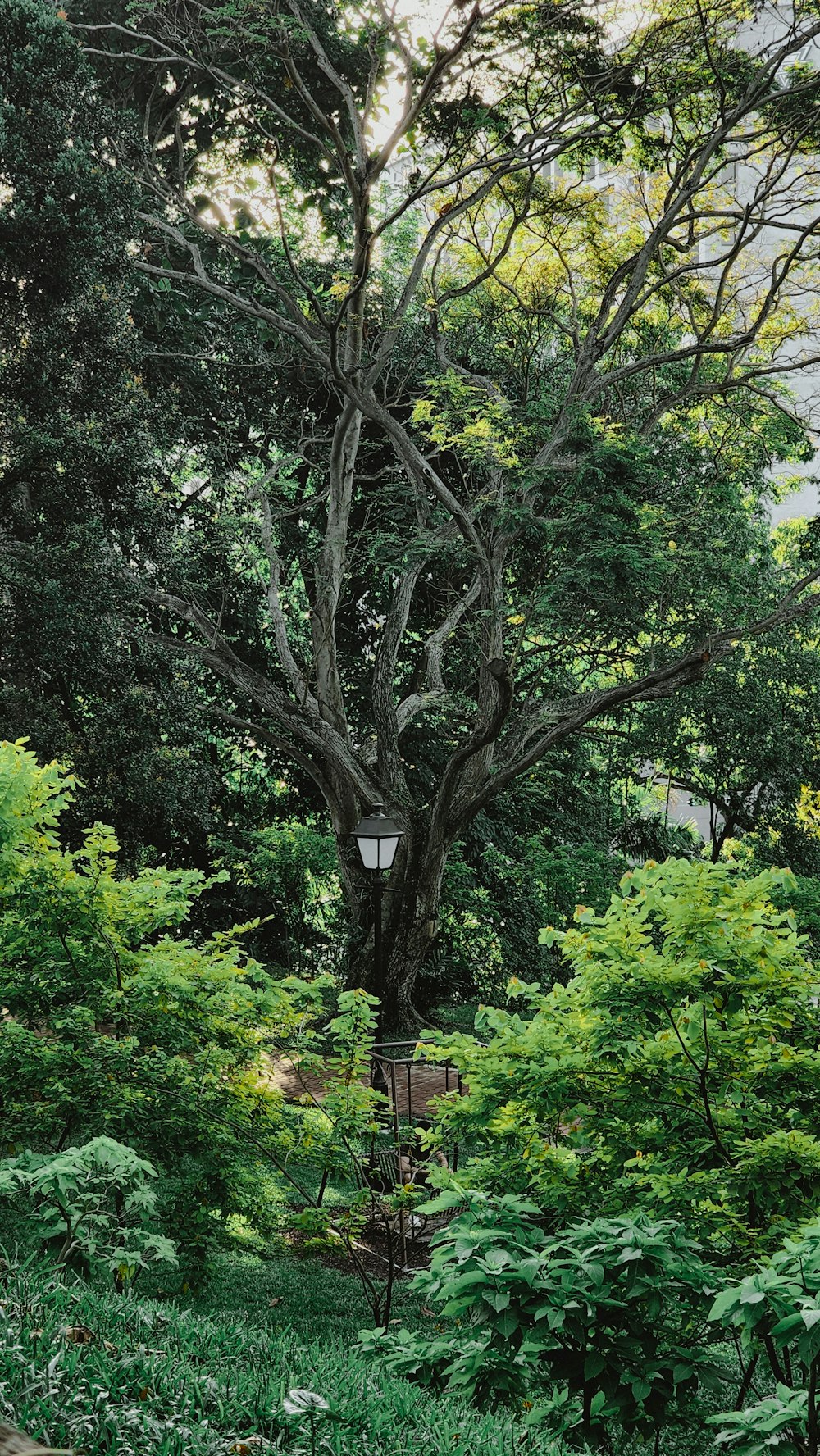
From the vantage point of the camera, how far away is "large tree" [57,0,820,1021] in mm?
12047

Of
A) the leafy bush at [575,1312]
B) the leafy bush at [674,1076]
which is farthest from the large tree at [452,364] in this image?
the leafy bush at [575,1312]

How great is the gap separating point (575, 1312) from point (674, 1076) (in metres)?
1.37

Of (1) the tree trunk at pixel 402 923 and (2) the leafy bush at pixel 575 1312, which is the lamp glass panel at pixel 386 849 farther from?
(2) the leafy bush at pixel 575 1312

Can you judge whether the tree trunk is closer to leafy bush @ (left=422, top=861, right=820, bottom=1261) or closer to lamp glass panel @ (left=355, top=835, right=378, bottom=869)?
lamp glass panel @ (left=355, top=835, right=378, bottom=869)

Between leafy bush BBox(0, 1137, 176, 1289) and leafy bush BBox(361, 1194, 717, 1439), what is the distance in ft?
3.19

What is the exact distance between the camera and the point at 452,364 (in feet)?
50.2

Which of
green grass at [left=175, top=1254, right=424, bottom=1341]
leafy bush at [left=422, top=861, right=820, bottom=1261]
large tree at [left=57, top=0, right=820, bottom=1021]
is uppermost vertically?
large tree at [left=57, top=0, right=820, bottom=1021]

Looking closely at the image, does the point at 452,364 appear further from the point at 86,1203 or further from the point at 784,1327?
the point at 784,1327

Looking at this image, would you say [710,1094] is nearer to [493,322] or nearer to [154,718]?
[154,718]

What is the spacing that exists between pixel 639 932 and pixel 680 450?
40.1 ft

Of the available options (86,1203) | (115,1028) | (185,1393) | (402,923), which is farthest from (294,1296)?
(402,923)

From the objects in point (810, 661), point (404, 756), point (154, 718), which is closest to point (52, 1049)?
point (154, 718)

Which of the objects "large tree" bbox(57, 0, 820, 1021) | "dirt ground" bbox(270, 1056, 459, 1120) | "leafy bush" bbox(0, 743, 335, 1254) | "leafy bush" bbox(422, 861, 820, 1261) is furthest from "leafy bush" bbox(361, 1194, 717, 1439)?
"large tree" bbox(57, 0, 820, 1021)

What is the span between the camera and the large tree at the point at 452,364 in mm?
12047
